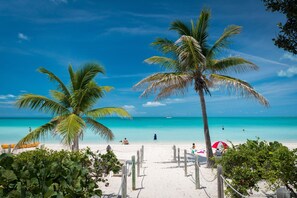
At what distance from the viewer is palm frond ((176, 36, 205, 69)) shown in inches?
→ 519

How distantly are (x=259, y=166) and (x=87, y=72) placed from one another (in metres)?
8.71

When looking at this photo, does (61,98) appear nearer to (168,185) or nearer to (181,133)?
(168,185)

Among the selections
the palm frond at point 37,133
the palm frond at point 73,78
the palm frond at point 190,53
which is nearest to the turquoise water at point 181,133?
the palm frond at point 37,133

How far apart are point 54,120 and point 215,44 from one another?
9.75 meters

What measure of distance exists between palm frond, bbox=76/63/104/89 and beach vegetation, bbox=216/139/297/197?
23.9ft

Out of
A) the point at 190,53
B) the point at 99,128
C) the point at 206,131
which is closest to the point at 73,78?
the point at 99,128

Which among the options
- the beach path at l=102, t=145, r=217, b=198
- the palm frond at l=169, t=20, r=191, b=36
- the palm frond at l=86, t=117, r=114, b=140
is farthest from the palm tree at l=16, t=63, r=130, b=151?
the palm frond at l=169, t=20, r=191, b=36

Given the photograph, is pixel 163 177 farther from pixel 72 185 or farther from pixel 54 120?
pixel 72 185

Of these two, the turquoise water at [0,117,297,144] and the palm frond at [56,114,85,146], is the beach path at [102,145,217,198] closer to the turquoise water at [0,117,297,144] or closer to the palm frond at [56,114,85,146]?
the turquoise water at [0,117,297,144]

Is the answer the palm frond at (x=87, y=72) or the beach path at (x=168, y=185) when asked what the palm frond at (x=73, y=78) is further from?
the beach path at (x=168, y=185)

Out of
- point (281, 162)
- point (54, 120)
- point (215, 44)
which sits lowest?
point (281, 162)

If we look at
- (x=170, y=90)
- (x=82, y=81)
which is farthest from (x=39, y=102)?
(x=170, y=90)

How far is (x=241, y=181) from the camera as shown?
257 inches

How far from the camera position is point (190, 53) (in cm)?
1368
